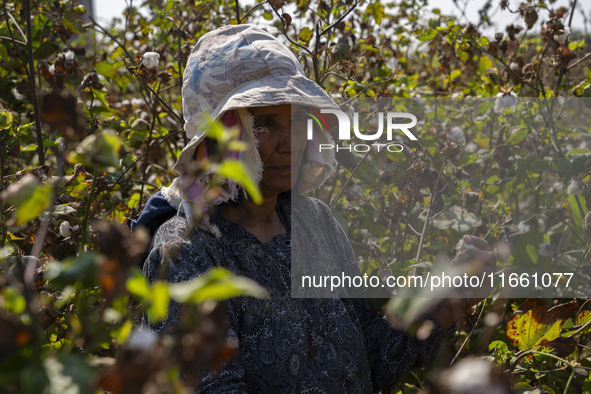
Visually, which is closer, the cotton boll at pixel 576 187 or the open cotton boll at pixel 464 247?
the open cotton boll at pixel 464 247

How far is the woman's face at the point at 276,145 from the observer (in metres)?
1.52

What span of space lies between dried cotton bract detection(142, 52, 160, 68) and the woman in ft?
1.22

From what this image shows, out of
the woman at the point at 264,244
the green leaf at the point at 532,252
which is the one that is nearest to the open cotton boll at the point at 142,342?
the woman at the point at 264,244

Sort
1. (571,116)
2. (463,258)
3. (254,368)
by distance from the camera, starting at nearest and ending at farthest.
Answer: (463,258) < (254,368) < (571,116)

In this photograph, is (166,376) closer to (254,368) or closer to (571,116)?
(254,368)

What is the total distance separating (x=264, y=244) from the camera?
5.36 ft

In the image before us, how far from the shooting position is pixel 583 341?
1.66 metres

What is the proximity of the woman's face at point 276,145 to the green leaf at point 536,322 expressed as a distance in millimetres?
775

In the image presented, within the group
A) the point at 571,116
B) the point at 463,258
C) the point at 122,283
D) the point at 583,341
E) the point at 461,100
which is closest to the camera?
the point at 122,283

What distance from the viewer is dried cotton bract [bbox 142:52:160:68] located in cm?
186

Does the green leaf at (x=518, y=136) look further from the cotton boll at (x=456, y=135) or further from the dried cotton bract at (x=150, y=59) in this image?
the dried cotton bract at (x=150, y=59)

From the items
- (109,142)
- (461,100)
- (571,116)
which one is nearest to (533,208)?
(461,100)

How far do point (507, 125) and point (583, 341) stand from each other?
1.13m

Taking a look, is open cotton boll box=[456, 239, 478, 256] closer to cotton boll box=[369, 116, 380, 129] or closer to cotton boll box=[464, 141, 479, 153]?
cotton boll box=[369, 116, 380, 129]
